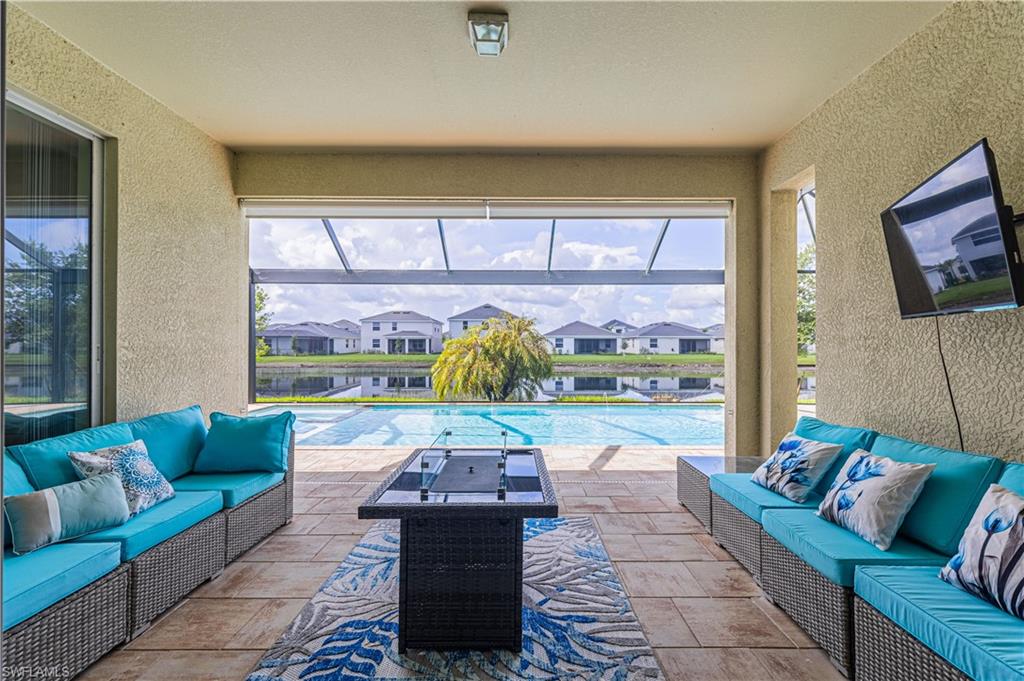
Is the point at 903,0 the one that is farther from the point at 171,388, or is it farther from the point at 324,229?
the point at 324,229

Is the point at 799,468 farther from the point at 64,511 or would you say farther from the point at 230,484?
the point at 64,511

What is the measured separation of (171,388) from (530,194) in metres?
3.31

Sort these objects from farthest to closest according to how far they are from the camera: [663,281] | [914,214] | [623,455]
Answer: [663,281] < [623,455] < [914,214]

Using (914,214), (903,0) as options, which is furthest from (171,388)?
(903,0)

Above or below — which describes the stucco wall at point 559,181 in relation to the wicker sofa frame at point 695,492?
above

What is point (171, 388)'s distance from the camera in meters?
4.19

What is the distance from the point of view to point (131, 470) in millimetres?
2914

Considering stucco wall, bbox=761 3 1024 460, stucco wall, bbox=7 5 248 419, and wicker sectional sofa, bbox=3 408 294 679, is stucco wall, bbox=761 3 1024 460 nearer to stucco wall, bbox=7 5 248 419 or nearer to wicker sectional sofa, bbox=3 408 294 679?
wicker sectional sofa, bbox=3 408 294 679

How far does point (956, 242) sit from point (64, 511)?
161 inches

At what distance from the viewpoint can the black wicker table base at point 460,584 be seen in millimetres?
2443

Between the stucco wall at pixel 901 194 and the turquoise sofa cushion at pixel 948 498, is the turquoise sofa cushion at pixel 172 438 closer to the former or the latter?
the turquoise sofa cushion at pixel 948 498

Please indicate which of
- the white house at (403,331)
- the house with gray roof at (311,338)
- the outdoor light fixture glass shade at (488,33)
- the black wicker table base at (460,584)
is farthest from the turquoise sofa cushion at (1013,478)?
the house with gray roof at (311,338)

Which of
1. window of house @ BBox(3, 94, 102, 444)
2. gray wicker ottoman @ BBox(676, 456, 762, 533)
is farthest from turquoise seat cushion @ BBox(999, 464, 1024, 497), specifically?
window of house @ BBox(3, 94, 102, 444)

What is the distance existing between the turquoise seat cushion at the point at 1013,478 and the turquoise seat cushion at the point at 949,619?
1.49 ft
